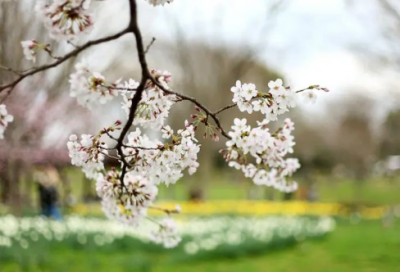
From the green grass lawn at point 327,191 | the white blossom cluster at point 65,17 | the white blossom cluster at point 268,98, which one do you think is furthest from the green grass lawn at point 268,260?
the green grass lawn at point 327,191

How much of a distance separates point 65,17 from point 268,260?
5.38 metres

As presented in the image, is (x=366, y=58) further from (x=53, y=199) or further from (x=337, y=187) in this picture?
(x=337, y=187)

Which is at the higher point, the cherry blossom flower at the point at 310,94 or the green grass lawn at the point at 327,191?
the green grass lawn at the point at 327,191

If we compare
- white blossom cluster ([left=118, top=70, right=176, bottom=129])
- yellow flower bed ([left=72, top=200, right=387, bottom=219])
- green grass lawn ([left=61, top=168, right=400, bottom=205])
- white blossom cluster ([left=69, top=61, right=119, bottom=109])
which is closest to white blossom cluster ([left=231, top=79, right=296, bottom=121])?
white blossom cluster ([left=118, top=70, right=176, bottom=129])

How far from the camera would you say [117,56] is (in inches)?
374

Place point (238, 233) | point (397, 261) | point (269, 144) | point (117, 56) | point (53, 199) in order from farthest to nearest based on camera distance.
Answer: point (53, 199) < point (117, 56) < point (238, 233) < point (397, 261) < point (269, 144)

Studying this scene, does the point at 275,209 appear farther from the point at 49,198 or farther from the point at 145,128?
the point at 145,128

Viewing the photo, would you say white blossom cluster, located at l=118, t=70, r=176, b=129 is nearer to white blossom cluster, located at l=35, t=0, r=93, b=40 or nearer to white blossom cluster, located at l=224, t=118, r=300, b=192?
white blossom cluster, located at l=224, t=118, r=300, b=192

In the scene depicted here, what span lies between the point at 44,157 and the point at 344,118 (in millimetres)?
13030

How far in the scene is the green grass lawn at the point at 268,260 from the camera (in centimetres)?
562

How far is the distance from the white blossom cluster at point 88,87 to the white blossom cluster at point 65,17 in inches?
3.9

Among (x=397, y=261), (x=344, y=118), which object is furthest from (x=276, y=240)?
(x=344, y=118)

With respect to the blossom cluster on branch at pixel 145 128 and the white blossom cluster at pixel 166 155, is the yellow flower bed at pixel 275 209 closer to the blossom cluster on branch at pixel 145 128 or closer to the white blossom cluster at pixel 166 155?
the blossom cluster on branch at pixel 145 128

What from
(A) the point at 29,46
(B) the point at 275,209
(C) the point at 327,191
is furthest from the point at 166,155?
(C) the point at 327,191
